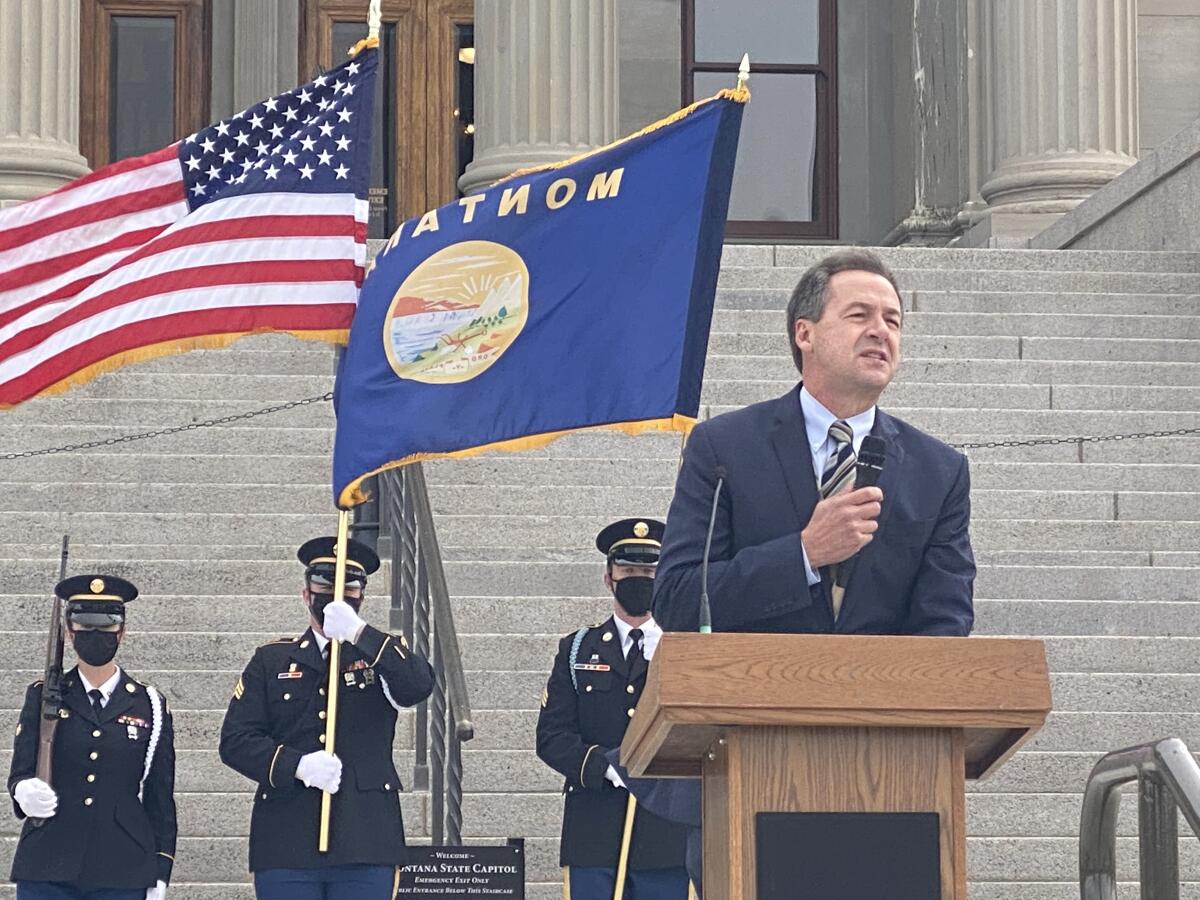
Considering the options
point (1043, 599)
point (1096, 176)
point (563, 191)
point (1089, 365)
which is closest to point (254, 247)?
point (563, 191)

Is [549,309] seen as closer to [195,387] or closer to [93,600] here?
[93,600]

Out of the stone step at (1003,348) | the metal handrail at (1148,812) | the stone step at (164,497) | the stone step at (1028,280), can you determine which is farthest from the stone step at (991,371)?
the metal handrail at (1148,812)

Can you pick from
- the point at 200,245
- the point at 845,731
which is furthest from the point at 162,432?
the point at 845,731

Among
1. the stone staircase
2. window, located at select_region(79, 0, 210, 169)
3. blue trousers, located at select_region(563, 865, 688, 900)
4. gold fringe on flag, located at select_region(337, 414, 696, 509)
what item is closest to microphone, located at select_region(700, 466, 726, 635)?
gold fringe on flag, located at select_region(337, 414, 696, 509)

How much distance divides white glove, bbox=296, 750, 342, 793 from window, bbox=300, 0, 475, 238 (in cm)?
1396

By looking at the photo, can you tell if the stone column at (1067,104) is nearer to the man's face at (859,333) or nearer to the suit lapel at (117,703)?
the suit lapel at (117,703)

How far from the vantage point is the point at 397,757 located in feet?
35.9

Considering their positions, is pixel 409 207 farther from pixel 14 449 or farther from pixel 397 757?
pixel 397 757

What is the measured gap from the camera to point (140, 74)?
23.7m

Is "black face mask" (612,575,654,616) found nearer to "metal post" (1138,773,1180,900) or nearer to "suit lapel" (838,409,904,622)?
"metal post" (1138,773,1180,900)

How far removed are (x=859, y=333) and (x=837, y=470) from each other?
268mm

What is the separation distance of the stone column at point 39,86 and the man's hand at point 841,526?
13.0 m

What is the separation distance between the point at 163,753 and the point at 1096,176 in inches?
428

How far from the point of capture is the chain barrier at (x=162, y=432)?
1341 cm
